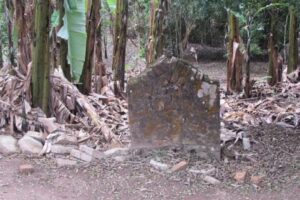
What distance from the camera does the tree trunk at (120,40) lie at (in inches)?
355

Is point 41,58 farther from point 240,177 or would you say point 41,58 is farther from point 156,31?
point 156,31

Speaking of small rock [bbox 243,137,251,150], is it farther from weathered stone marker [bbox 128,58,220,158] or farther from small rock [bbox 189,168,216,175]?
small rock [bbox 189,168,216,175]

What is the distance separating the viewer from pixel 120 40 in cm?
916

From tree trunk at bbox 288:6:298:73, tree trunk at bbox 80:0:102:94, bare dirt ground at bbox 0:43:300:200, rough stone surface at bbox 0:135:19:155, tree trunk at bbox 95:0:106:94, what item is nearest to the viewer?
bare dirt ground at bbox 0:43:300:200

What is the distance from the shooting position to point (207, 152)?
4996 mm

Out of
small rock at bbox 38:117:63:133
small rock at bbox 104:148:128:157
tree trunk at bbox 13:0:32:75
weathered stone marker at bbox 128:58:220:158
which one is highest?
tree trunk at bbox 13:0:32:75

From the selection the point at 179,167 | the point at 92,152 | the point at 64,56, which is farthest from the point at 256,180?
the point at 64,56

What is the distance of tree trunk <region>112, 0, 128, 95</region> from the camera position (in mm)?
9016

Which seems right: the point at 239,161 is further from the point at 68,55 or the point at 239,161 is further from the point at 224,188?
the point at 68,55

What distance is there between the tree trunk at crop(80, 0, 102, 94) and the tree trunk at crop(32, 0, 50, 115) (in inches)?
65.6

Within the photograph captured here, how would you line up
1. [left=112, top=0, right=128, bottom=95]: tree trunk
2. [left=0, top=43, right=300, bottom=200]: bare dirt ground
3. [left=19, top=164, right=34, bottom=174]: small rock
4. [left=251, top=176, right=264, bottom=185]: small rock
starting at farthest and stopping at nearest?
[left=112, top=0, right=128, bottom=95]: tree trunk < [left=19, top=164, right=34, bottom=174]: small rock < [left=251, top=176, right=264, bottom=185]: small rock < [left=0, top=43, right=300, bottom=200]: bare dirt ground

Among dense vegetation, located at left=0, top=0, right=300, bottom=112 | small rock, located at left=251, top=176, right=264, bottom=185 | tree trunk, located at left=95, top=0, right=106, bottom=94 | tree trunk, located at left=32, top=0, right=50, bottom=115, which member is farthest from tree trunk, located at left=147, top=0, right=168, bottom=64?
small rock, located at left=251, top=176, right=264, bottom=185

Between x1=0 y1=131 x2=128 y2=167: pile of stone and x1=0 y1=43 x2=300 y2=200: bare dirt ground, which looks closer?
x1=0 y1=43 x2=300 y2=200: bare dirt ground

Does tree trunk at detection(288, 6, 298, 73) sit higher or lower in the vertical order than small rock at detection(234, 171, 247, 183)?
higher
